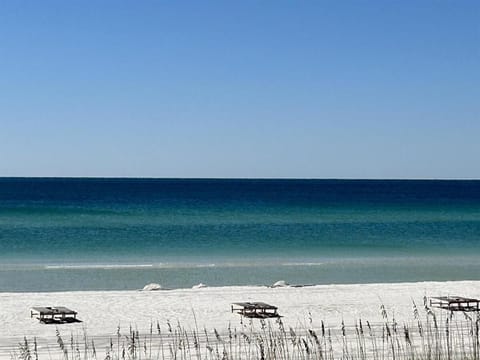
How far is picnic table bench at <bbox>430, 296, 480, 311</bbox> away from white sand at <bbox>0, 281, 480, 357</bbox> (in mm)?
700

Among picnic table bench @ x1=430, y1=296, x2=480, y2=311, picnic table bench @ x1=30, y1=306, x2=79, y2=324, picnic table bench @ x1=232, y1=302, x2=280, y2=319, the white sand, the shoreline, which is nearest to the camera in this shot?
the white sand

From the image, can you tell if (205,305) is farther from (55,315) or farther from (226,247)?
Result: (226,247)

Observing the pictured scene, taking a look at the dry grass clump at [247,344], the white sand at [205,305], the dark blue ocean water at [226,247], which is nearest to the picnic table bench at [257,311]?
the white sand at [205,305]

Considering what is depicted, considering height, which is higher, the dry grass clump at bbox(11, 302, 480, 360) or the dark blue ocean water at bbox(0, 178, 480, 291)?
the dark blue ocean water at bbox(0, 178, 480, 291)

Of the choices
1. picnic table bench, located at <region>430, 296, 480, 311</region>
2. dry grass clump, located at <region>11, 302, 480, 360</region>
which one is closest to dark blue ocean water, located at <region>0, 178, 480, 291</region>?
picnic table bench, located at <region>430, 296, 480, 311</region>

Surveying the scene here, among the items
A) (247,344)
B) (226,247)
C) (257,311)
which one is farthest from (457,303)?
(226,247)

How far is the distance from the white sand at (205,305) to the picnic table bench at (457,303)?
70 centimetres

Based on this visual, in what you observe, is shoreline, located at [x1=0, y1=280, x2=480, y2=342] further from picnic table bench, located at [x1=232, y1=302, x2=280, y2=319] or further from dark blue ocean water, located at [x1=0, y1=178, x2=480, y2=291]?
dark blue ocean water, located at [x1=0, y1=178, x2=480, y2=291]

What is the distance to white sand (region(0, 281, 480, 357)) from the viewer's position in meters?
18.4

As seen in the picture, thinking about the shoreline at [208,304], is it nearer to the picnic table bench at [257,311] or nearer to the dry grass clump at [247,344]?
the picnic table bench at [257,311]

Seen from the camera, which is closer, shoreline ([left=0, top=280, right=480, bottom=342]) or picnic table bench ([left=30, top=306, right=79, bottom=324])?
picnic table bench ([left=30, top=306, right=79, bottom=324])

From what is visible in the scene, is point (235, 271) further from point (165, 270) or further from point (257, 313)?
point (257, 313)

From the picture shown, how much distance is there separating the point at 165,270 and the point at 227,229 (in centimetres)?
2483

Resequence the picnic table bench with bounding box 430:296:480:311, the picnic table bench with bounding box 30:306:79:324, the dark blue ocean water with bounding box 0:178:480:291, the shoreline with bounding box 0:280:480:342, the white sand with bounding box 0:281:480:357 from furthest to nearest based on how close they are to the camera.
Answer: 1. the dark blue ocean water with bounding box 0:178:480:291
2. the picnic table bench with bounding box 430:296:480:311
3. the shoreline with bounding box 0:280:480:342
4. the picnic table bench with bounding box 30:306:79:324
5. the white sand with bounding box 0:281:480:357
